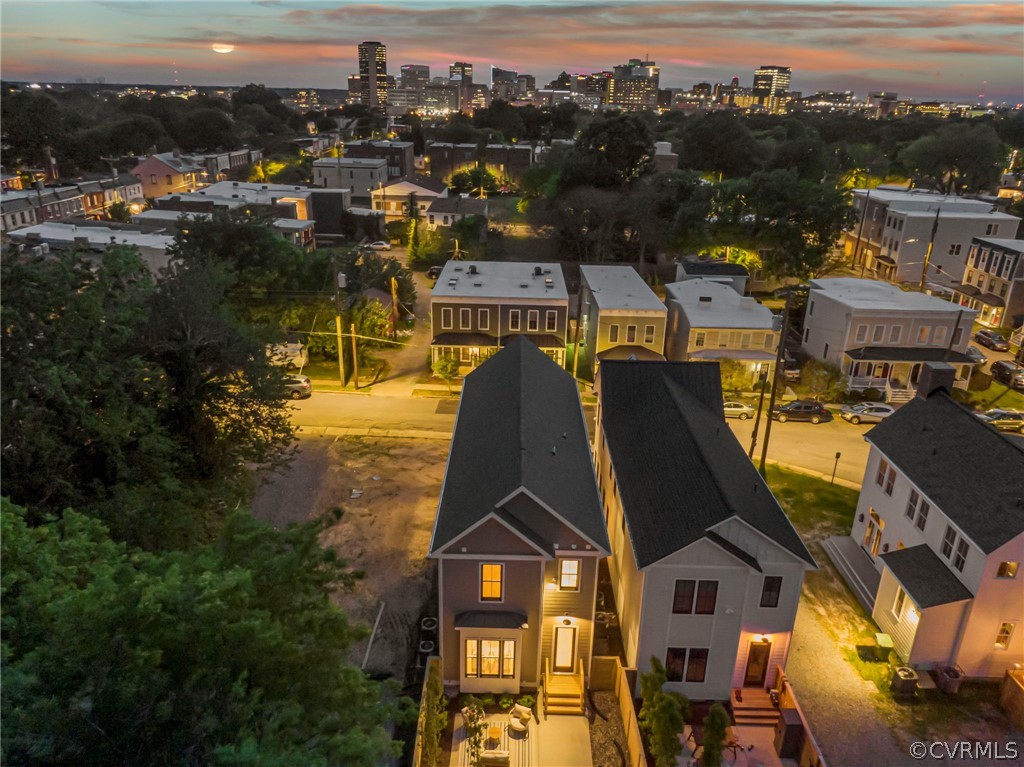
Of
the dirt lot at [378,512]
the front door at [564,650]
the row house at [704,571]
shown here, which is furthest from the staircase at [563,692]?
the dirt lot at [378,512]

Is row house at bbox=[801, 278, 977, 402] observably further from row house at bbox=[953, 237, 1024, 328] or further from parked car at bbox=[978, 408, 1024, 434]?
row house at bbox=[953, 237, 1024, 328]

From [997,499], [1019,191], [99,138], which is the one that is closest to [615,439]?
[997,499]

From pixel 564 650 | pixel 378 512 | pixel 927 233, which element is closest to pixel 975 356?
pixel 927 233

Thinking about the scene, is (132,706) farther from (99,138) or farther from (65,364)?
(99,138)

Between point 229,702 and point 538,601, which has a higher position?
point 229,702

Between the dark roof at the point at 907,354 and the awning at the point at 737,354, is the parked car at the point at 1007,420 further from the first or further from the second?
the awning at the point at 737,354

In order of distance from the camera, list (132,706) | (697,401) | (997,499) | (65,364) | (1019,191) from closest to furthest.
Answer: (132,706), (65,364), (997,499), (697,401), (1019,191)

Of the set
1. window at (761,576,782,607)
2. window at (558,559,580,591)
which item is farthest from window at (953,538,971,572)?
window at (558,559,580,591)
